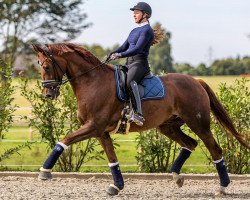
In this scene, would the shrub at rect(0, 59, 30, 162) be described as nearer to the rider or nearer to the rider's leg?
the rider

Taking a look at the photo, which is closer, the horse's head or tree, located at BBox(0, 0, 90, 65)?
the horse's head

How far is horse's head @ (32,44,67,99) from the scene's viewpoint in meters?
8.54

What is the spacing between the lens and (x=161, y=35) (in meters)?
9.72

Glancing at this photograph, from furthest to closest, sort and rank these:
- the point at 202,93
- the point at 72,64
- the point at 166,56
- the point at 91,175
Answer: the point at 166,56, the point at 91,175, the point at 202,93, the point at 72,64

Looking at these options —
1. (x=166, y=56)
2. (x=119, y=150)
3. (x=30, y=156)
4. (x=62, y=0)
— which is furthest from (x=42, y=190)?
(x=166, y=56)

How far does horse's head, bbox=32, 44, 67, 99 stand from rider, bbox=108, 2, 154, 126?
80 cm

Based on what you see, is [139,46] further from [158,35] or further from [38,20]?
[38,20]

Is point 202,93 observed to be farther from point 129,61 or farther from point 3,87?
point 3,87

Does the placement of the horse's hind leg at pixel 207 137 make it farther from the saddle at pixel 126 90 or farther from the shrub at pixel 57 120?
the shrub at pixel 57 120

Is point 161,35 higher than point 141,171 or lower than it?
higher

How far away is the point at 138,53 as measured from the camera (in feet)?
28.9

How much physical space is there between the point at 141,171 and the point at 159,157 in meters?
0.42

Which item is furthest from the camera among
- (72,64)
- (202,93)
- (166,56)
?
(166,56)

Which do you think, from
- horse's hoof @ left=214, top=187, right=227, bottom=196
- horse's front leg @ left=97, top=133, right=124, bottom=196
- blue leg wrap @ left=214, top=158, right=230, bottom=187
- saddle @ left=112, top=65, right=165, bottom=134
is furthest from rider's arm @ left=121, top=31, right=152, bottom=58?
horse's hoof @ left=214, top=187, right=227, bottom=196
